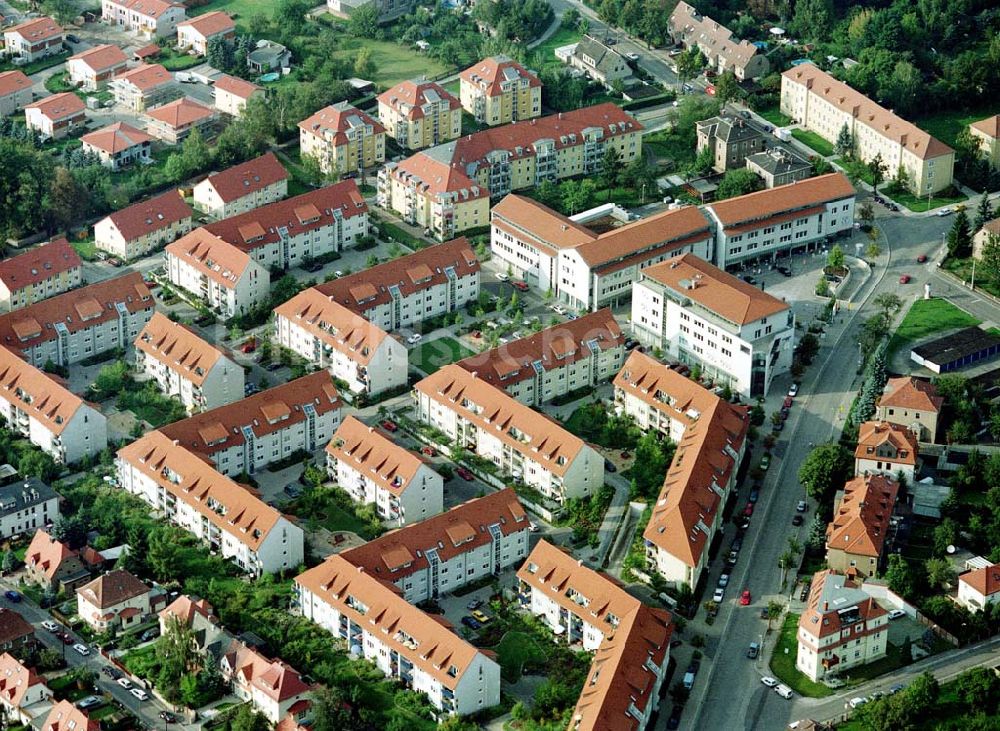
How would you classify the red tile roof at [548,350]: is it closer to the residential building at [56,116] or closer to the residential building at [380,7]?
the residential building at [56,116]

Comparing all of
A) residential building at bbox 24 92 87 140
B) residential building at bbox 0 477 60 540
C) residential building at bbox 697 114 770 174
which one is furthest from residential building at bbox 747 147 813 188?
residential building at bbox 0 477 60 540

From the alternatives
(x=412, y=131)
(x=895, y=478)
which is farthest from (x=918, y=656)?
(x=412, y=131)

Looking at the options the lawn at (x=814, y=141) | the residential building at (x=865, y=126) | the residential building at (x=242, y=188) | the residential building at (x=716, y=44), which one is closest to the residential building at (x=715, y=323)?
the residential building at (x=865, y=126)

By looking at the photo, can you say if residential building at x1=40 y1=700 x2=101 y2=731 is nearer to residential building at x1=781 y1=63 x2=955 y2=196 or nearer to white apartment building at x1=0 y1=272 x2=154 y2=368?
white apartment building at x1=0 y1=272 x2=154 y2=368

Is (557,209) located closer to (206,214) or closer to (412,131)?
(412,131)

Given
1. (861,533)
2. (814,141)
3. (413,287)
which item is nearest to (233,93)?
(413,287)

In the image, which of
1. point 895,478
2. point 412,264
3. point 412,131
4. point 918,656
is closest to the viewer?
point 918,656
